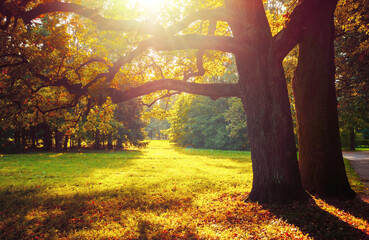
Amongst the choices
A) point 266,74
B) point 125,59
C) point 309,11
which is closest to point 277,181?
point 266,74

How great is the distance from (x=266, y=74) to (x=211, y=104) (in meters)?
35.7

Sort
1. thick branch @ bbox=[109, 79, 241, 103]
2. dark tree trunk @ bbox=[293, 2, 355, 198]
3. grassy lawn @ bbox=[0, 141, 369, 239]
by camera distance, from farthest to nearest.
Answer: thick branch @ bbox=[109, 79, 241, 103] < dark tree trunk @ bbox=[293, 2, 355, 198] < grassy lawn @ bbox=[0, 141, 369, 239]

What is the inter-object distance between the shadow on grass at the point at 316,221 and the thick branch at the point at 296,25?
14.0 ft

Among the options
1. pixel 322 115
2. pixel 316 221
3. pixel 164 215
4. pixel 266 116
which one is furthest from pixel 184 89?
pixel 316 221

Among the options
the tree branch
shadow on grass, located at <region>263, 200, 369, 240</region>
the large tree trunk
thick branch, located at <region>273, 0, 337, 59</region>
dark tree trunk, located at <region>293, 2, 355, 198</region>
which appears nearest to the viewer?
shadow on grass, located at <region>263, 200, 369, 240</region>

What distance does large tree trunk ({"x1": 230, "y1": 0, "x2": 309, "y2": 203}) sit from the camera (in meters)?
6.77

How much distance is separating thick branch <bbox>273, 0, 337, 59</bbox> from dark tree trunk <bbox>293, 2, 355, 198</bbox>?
53 cm

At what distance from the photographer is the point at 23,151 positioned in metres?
29.3

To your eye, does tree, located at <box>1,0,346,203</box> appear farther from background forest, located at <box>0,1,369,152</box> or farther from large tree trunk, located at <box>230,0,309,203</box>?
background forest, located at <box>0,1,369,152</box>

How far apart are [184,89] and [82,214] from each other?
4909mm

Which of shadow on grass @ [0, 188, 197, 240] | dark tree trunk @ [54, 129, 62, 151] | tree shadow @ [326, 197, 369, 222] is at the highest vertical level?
dark tree trunk @ [54, 129, 62, 151]

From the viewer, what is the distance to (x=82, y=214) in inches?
266

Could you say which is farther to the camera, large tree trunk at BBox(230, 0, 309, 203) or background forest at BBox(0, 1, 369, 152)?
background forest at BBox(0, 1, 369, 152)

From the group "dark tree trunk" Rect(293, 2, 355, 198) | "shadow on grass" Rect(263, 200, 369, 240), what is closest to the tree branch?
"dark tree trunk" Rect(293, 2, 355, 198)
